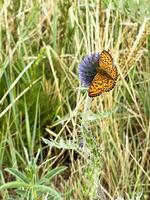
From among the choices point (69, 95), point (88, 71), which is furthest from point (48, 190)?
point (69, 95)

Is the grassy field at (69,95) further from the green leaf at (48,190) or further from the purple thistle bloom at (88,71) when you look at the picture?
the purple thistle bloom at (88,71)

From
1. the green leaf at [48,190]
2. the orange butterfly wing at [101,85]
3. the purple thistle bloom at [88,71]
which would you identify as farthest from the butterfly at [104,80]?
the green leaf at [48,190]

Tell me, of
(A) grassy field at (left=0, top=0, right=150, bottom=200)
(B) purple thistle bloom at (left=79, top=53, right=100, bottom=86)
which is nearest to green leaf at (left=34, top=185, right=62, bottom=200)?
(A) grassy field at (left=0, top=0, right=150, bottom=200)

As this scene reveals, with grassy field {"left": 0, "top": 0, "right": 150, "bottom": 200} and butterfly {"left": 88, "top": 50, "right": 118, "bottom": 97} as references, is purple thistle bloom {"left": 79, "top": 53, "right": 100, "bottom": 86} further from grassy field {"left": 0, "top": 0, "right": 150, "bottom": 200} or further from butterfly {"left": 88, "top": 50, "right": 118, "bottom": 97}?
grassy field {"left": 0, "top": 0, "right": 150, "bottom": 200}

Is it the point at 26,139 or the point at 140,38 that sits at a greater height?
the point at 140,38

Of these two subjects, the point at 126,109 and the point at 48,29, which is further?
the point at 48,29

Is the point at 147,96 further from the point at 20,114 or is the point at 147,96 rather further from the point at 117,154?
the point at 20,114

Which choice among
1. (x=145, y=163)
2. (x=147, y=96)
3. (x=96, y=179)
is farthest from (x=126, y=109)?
(x=96, y=179)
